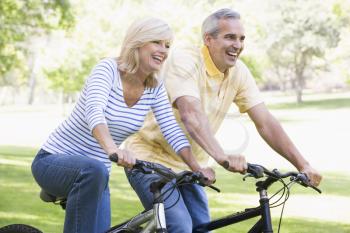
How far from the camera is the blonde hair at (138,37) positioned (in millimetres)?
3564

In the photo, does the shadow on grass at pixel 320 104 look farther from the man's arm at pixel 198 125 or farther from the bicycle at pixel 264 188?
the bicycle at pixel 264 188

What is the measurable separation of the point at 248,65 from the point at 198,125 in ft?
148

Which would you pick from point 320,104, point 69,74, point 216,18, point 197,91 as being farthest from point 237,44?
point 320,104

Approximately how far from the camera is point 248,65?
48594 millimetres

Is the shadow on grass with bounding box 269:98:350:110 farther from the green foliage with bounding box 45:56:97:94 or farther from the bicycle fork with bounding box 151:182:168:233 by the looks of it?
the bicycle fork with bounding box 151:182:168:233

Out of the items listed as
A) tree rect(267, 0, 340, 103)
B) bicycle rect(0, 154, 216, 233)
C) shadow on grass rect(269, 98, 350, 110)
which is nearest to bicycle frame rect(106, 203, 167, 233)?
bicycle rect(0, 154, 216, 233)

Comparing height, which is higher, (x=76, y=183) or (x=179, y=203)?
(x=76, y=183)

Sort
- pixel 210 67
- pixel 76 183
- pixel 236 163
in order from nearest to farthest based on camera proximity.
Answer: pixel 236 163
pixel 76 183
pixel 210 67

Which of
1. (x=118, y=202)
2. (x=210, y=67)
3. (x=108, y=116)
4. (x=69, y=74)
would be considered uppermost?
(x=210, y=67)

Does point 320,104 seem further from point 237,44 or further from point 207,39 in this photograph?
point 237,44

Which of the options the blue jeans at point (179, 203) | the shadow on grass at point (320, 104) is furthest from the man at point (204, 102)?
the shadow on grass at point (320, 104)

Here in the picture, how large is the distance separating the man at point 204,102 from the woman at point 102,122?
0.49 ft

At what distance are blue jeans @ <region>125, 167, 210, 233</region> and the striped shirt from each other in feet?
0.56

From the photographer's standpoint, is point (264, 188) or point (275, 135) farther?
point (275, 135)
